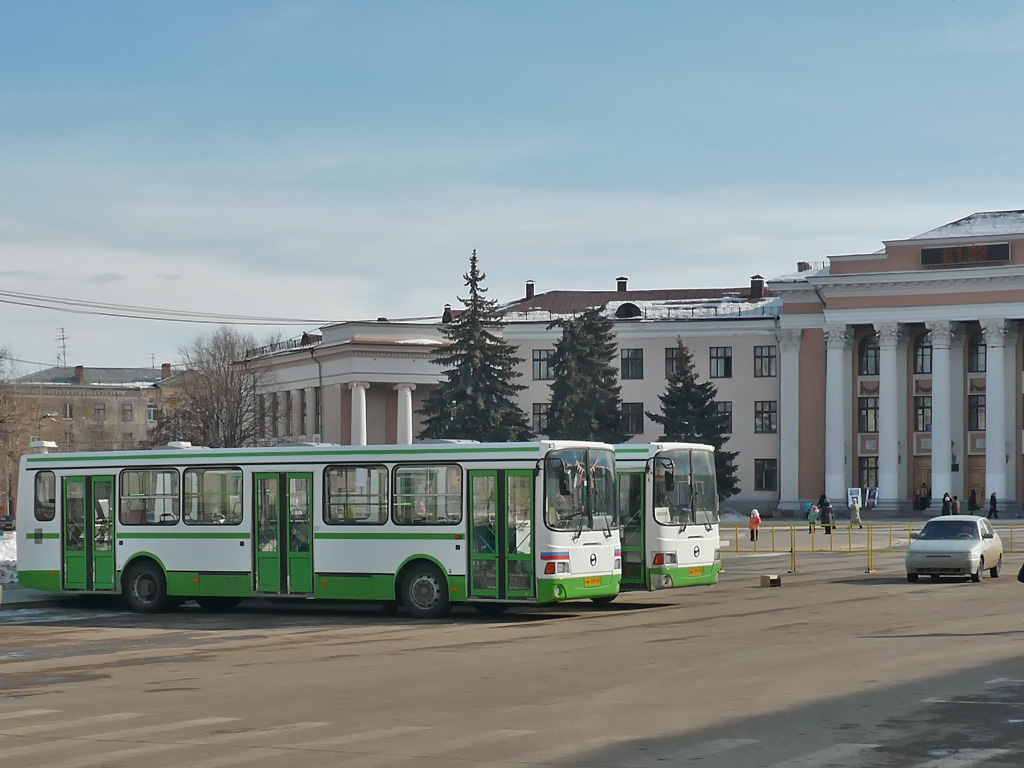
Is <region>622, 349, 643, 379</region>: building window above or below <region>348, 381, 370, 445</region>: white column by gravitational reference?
above

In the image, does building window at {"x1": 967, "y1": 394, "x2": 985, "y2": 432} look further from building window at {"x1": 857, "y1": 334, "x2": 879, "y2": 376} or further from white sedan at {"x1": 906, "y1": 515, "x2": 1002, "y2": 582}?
white sedan at {"x1": 906, "y1": 515, "x2": 1002, "y2": 582}

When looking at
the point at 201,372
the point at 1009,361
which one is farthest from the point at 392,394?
the point at 1009,361

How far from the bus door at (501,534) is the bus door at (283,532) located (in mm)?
2996

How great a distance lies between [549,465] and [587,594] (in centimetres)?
204

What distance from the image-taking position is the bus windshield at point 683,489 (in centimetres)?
2603

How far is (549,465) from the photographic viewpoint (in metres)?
23.0

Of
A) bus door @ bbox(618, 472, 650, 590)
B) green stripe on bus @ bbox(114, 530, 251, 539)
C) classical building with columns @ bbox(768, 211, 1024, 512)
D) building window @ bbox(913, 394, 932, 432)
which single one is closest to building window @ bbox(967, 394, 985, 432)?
classical building with columns @ bbox(768, 211, 1024, 512)

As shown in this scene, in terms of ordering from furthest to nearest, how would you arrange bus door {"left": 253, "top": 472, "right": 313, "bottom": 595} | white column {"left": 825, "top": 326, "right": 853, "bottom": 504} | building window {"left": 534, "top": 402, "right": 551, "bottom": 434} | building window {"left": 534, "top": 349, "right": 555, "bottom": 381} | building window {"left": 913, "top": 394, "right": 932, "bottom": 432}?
building window {"left": 534, "top": 349, "right": 555, "bottom": 381} → building window {"left": 534, "top": 402, "right": 551, "bottom": 434} → building window {"left": 913, "top": 394, "right": 932, "bottom": 432} → white column {"left": 825, "top": 326, "right": 853, "bottom": 504} → bus door {"left": 253, "top": 472, "right": 313, "bottom": 595}

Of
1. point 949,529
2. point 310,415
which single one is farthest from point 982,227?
point 949,529

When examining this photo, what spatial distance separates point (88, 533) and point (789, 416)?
60.6 m

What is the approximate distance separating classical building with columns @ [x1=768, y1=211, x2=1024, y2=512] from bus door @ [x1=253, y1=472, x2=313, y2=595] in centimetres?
5746

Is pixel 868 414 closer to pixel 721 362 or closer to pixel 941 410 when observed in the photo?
pixel 941 410

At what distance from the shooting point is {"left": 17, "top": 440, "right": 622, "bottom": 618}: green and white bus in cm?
2300

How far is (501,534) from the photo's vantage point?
23.0 metres
